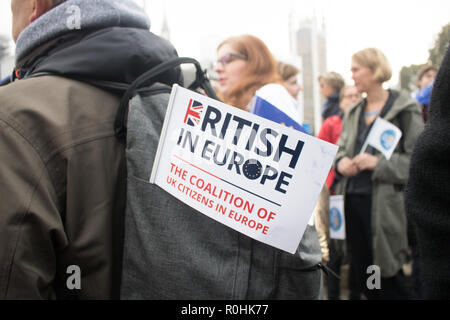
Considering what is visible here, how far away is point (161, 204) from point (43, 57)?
0.56 metres

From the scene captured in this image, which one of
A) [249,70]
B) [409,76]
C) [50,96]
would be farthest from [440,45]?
[409,76]

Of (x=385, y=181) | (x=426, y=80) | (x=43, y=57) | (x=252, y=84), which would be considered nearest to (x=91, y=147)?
(x=43, y=57)

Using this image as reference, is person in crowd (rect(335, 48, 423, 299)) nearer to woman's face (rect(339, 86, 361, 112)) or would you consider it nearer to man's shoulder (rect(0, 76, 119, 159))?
woman's face (rect(339, 86, 361, 112))

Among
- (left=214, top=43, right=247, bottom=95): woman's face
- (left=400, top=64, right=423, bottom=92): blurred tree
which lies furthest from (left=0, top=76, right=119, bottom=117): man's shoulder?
(left=400, top=64, right=423, bottom=92): blurred tree

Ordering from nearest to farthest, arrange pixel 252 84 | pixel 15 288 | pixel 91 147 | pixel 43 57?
1. pixel 15 288
2. pixel 91 147
3. pixel 43 57
4. pixel 252 84

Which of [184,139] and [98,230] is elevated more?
[184,139]

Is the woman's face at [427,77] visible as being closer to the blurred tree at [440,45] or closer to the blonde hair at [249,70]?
the blurred tree at [440,45]

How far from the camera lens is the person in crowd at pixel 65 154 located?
0.81 m

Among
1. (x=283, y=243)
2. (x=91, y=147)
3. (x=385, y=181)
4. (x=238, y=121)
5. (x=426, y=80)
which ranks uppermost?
(x=426, y=80)

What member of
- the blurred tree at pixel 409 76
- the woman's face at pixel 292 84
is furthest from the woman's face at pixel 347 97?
the woman's face at pixel 292 84

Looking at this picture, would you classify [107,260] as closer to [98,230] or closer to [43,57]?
[98,230]

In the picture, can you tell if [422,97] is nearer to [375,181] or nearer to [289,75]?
[289,75]

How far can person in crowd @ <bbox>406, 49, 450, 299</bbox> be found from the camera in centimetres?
59

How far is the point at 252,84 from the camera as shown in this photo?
2.23m
